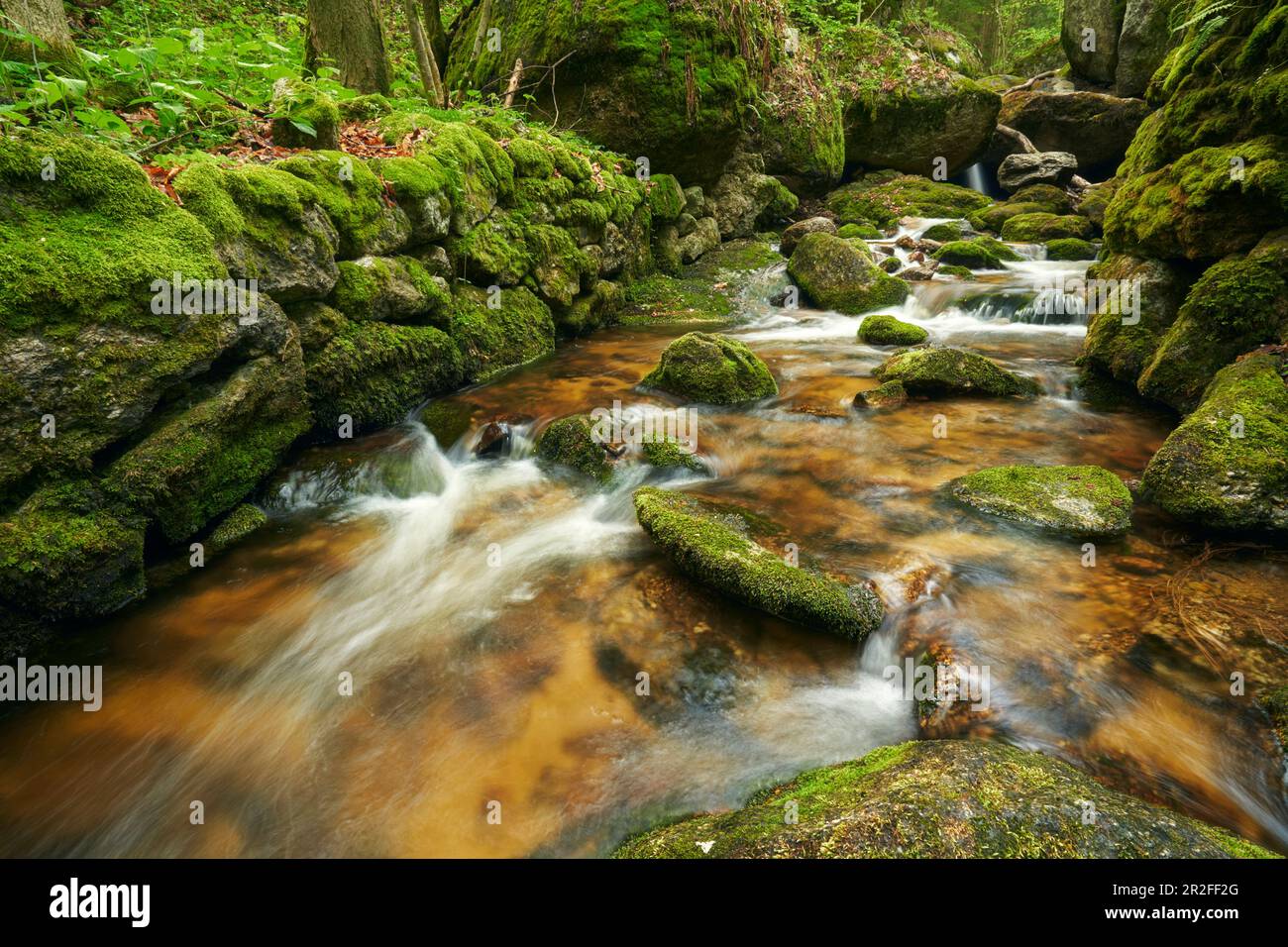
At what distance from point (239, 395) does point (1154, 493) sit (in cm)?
738

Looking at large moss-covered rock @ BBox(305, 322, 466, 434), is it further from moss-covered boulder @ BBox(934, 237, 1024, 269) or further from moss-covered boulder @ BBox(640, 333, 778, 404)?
moss-covered boulder @ BBox(934, 237, 1024, 269)

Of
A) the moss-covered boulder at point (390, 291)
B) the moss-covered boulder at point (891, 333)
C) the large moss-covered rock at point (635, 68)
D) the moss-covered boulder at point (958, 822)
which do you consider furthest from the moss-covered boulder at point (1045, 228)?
the moss-covered boulder at point (958, 822)

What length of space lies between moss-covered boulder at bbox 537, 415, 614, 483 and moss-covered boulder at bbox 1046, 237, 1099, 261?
44.8 ft

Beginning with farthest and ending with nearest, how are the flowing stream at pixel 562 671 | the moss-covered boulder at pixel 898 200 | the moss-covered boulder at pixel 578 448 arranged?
the moss-covered boulder at pixel 898 200, the moss-covered boulder at pixel 578 448, the flowing stream at pixel 562 671

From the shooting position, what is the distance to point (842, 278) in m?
12.2

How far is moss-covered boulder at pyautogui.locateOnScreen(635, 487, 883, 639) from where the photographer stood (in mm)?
3797

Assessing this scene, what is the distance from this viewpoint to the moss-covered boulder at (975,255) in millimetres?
13781

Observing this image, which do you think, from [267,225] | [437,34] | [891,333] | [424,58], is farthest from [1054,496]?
[437,34]

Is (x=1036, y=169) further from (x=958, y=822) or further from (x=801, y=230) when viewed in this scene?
(x=958, y=822)

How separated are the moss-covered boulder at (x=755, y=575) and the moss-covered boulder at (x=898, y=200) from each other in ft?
53.7

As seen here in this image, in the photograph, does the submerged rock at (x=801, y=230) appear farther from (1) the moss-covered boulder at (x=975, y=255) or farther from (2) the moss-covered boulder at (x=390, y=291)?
(2) the moss-covered boulder at (x=390, y=291)

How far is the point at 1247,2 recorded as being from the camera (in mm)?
5762

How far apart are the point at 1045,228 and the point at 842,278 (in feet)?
24.3
